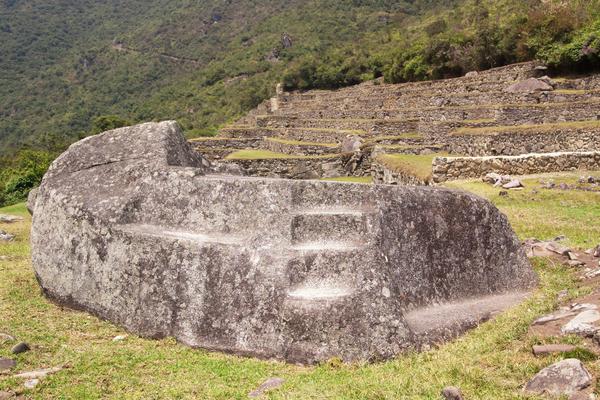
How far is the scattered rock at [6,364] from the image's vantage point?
511cm

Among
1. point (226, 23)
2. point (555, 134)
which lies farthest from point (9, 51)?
point (555, 134)

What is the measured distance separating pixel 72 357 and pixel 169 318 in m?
1.04

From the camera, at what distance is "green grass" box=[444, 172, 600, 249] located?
1021cm

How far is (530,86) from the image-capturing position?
91.9 ft

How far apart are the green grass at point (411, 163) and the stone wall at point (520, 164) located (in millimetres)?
981

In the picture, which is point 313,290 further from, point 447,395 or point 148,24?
point 148,24

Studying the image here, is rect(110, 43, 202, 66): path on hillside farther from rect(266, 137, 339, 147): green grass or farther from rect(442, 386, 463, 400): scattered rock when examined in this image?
rect(442, 386, 463, 400): scattered rock

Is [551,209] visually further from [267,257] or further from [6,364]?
[6,364]

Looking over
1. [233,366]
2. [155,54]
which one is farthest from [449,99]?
[155,54]

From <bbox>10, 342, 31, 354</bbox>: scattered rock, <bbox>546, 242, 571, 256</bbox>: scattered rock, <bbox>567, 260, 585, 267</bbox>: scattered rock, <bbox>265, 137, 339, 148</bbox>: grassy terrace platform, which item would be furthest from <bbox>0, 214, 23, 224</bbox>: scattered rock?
<bbox>567, 260, 585, 267</bbox>: scattered rock

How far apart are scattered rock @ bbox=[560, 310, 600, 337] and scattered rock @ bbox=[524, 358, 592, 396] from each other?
670 millimetres

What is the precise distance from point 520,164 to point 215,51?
106739 millimetres

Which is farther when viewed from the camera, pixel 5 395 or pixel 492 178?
pixel 492 178

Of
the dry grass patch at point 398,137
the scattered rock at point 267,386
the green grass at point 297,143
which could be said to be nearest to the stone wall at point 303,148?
the green grass at point 297,143
